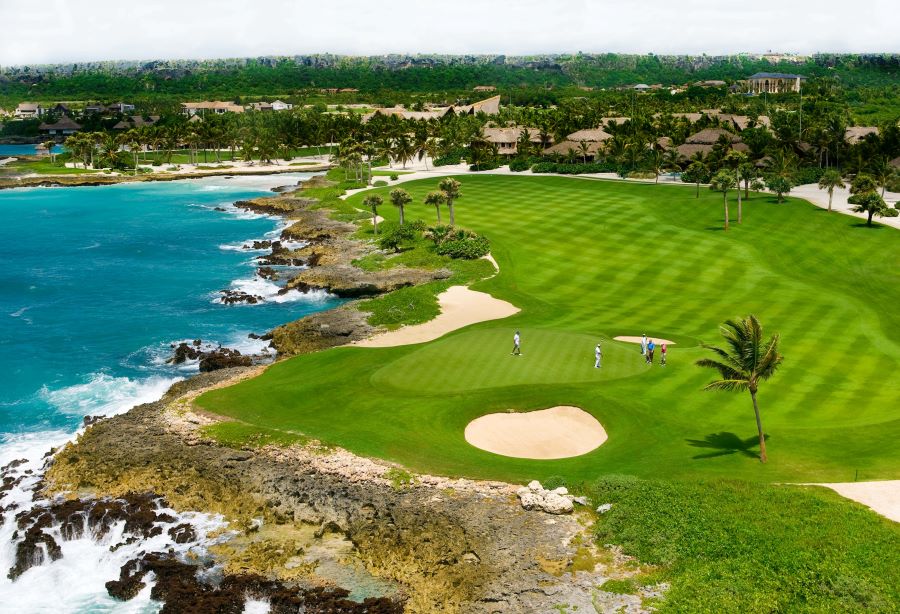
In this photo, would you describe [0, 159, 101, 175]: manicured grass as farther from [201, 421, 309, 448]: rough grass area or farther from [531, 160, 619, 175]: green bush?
[201, 421, 309, 448]: rough grass area

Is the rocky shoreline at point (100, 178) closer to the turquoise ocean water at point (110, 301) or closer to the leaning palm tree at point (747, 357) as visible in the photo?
the turquoise ocean water at point (110, 301)

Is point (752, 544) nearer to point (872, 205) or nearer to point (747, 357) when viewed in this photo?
point (747, 357)

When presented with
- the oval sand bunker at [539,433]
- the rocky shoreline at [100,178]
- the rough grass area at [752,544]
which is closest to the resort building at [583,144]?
the rocky shoreline at [100,178]

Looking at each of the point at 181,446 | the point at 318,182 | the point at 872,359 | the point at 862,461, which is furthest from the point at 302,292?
the point at 318,182

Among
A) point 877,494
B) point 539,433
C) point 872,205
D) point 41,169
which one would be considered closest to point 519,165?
point 872,205

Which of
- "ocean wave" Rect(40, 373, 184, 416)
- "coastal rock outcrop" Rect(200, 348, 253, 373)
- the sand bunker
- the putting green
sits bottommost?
"ocean wave" Rect(40, 373, 184, 416)

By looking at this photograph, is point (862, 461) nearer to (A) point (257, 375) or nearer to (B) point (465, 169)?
(A) point (257, 375)

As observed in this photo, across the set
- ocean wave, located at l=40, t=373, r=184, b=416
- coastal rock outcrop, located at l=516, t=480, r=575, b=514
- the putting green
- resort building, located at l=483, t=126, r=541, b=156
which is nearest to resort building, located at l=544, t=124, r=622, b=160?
resort building, located at l=483, t=126, r=541, b=156

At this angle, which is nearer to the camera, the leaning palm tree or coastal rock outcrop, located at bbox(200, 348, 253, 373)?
the leaning palm tree
